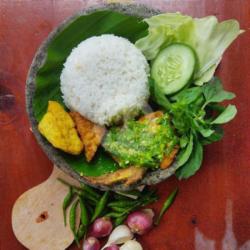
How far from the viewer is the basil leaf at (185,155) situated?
5.05 ft

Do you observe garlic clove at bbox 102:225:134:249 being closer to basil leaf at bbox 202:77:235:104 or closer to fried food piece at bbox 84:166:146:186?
fried food piece at bbox 84:166:146:186

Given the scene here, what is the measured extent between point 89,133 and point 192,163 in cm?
34

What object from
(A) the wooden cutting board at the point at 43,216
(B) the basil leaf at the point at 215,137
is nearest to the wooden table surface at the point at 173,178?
(A) the wooden cutting board at the point at 43,216

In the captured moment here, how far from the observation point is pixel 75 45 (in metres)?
1.61

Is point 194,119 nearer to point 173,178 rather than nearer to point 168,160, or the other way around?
point 168,160

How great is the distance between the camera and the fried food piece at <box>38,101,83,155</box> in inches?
59.0

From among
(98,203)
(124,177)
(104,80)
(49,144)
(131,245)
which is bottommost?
(131,245)

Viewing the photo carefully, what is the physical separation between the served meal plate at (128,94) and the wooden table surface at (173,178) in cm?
18

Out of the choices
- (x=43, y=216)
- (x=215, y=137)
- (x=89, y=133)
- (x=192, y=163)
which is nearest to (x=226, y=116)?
(x=215, y=137)

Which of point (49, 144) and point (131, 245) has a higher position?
point (49, 144)

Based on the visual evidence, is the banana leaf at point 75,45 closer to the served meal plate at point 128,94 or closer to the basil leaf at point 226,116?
the served meal plate at point 128,94

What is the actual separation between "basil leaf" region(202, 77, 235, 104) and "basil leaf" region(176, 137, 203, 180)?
139mm

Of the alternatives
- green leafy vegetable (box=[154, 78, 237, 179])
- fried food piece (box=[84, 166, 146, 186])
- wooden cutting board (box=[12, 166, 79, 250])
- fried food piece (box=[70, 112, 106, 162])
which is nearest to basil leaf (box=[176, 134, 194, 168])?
green leafy vegetable (box=[154, 78, 237, 179])

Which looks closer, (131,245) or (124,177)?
(124,177)
